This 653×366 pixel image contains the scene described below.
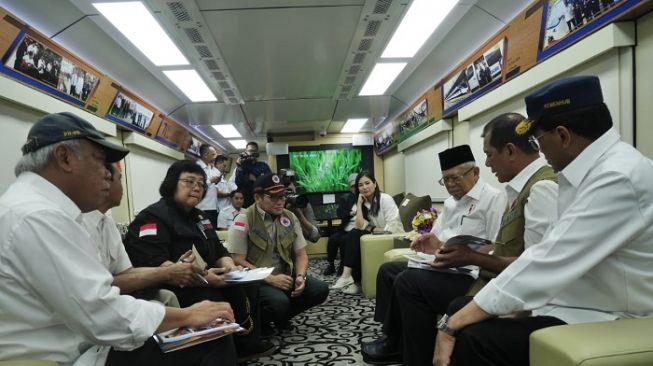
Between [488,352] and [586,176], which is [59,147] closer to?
[488,352]

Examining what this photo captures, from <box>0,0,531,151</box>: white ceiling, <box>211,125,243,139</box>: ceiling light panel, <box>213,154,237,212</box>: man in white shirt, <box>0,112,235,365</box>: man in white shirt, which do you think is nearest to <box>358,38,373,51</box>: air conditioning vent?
<box>0,0,531,151</box>: white ceiling

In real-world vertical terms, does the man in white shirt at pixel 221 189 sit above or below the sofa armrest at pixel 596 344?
above

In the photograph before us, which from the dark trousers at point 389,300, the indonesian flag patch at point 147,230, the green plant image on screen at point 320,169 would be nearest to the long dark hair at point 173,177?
the indonesian flag patch at point 147,230

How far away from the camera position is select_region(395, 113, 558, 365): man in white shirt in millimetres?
1457

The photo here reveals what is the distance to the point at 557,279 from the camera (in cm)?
104

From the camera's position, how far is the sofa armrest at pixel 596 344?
0.85 meters

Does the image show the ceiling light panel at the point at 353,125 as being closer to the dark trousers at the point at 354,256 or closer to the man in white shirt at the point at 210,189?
the man in white shirt at the point at 210,189

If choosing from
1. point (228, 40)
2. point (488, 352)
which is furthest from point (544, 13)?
point (228, 40)

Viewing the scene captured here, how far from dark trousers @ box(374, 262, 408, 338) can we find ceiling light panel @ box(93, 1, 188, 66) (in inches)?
94.4

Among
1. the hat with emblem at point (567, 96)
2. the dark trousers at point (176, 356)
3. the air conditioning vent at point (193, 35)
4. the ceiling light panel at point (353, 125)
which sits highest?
the ceiling light panel at point (353, 125)

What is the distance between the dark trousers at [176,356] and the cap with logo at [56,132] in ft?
2.21

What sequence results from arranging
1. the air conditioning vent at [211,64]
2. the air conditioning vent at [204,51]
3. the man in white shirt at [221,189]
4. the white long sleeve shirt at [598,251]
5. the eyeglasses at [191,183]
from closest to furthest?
the white long sleeve shirt at [598,251]
the eyeglasses at [191,183]
the air conditioning vent at [204,51]
the air conditioning vent at [211,64]
the man in white shirt at [221,189]

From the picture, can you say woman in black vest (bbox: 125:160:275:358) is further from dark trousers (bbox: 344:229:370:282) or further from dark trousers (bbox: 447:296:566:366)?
dark trousers (bbox: 344:229:370:282)

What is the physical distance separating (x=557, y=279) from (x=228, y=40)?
2.84 metres
